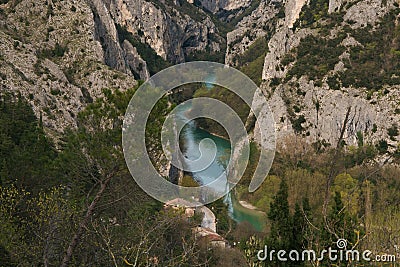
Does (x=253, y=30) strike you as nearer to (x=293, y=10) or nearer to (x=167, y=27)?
(x=167, y=27)

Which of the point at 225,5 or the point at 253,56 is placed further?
the point at 225,5

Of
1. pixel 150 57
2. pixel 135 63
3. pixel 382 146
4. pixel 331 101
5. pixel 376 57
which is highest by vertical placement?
pixel 150 57

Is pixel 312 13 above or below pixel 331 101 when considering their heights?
above

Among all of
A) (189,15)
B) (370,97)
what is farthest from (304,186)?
(189,15)

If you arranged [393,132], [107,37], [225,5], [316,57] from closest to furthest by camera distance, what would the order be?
[393,132] → [107,37] → [316,57] → [225,5]

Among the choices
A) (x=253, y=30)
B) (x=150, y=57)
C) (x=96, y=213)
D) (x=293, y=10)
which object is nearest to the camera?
(x=96, y=213)

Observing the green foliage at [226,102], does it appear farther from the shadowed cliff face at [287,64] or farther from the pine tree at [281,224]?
the pine tree at [281,224]

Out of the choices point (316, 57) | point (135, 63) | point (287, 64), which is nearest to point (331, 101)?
point (316, 57)

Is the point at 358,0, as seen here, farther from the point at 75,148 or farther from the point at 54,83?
the point at 75,148

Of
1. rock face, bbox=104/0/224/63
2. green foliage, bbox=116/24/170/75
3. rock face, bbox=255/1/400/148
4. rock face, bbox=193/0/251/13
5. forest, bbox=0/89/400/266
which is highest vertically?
rock face, bbox=193/0/251/13

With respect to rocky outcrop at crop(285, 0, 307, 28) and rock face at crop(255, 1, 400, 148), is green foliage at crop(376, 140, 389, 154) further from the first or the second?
rocky outcrop at crop(285, 0, 307, 28)

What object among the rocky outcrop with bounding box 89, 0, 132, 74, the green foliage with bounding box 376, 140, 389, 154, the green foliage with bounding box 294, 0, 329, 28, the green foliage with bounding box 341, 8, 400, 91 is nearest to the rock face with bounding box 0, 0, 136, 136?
the rocky outcrop with bounding box 89, 0, 132, 74
